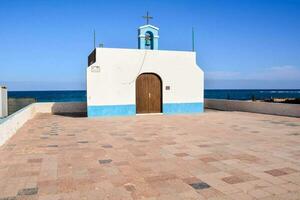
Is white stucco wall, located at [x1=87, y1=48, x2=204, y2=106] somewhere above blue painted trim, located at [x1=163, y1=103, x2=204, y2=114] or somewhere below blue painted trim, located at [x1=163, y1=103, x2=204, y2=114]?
above

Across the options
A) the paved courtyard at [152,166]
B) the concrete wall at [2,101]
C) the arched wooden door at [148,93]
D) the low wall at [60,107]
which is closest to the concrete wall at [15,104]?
the low wall at [60,107]

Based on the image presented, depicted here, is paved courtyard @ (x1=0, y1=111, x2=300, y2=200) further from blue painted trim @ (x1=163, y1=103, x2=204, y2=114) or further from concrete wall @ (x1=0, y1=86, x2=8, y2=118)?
blue painted trim @ (x1=163, y1=103, x2=204, y2=114)

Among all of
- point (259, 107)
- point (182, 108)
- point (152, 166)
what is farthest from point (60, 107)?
point (152, 166)

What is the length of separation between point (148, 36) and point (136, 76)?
2714 millimetres

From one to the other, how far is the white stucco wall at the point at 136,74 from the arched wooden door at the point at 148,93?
0.94 ft

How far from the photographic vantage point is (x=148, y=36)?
16.6 metres

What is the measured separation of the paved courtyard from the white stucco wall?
5703 millimetres

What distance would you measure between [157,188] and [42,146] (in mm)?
4320

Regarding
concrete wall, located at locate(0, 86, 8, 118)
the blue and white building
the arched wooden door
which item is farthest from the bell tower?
concrete wall, located at locate(0, 86, 8, 118)

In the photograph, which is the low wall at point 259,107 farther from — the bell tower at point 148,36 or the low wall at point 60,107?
the low wall at point 60,107

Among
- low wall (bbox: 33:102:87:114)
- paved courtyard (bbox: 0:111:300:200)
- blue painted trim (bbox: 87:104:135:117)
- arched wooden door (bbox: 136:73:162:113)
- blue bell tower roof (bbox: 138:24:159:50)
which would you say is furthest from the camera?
low wall (bbox: 33:102:87:114)

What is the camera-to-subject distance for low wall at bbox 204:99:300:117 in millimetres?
14344

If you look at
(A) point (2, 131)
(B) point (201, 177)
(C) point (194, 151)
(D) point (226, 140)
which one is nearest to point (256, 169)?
(B) point (201, 177)

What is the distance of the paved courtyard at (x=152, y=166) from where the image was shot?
4.28 meters
